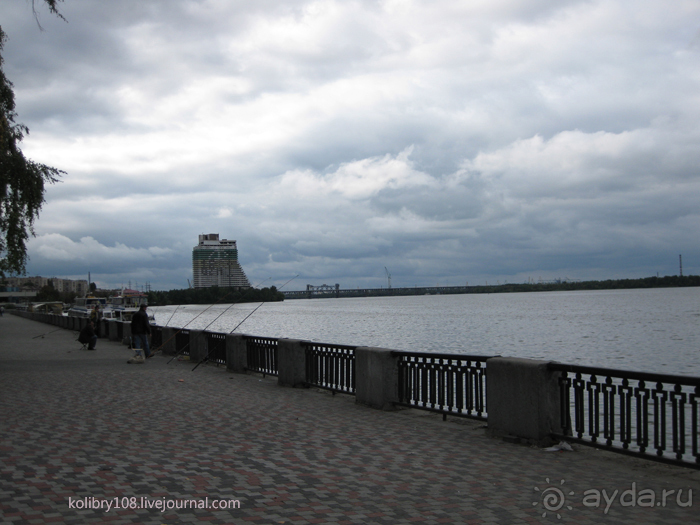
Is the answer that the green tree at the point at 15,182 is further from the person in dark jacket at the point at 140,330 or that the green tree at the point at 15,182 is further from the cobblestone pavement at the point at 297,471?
the cobblestone pavement at the point at 297,471

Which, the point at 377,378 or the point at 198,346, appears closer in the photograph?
the point at 377,378

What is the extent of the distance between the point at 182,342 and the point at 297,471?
15591 millimetres

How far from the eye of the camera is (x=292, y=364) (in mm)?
13258

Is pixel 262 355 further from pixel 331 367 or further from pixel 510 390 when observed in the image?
pixel 510 390

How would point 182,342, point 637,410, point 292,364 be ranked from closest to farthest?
point 637,410, point 292,364, point 182,342

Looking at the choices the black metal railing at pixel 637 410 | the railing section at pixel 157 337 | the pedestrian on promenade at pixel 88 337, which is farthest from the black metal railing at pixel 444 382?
the pedestrian on promenade at pixel 88 337

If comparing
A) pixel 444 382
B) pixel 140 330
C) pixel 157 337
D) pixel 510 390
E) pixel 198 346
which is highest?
pixel 140 330

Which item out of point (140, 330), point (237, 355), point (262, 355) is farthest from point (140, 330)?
point (262, 355)

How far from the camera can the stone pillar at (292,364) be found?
13.2 metres

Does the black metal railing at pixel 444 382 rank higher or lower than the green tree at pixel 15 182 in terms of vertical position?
lower

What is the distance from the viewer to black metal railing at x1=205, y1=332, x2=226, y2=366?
1816cm

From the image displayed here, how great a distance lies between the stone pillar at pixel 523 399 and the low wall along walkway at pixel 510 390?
0.01m

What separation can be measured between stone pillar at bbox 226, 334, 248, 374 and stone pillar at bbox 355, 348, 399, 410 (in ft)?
19.4

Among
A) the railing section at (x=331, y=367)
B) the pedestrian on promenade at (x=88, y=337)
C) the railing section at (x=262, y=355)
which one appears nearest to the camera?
the railing section at (x=331, y=367)
